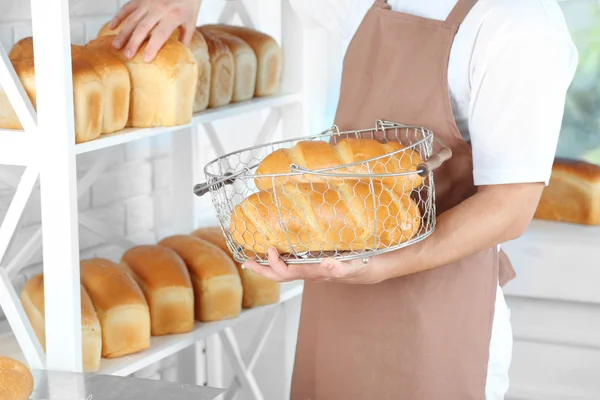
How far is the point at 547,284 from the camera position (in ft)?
7.20

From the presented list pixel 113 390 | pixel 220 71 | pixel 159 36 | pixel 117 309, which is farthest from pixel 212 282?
pixel 113 390

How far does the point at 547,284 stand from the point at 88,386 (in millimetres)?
1346

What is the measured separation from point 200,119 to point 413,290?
0.49 m

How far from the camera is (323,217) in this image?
1109mm

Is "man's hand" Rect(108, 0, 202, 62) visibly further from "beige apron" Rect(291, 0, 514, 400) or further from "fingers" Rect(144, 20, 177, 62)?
"beige apron" Rect(291, 0, 514, 400)

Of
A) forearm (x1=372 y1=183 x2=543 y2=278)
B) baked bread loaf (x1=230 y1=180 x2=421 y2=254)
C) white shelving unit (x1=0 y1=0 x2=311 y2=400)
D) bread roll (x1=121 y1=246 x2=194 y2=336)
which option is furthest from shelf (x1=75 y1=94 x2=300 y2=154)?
forearm (x1=372 y1=183 x2=543 y2=278)

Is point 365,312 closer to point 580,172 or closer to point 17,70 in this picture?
point 17,70

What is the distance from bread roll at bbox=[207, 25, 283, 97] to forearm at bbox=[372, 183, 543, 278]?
70 centimetres

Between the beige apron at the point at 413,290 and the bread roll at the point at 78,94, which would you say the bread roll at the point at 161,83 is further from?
the beige apron at the point at 413,290

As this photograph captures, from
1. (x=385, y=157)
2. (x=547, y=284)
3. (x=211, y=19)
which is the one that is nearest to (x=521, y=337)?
(x=547, y=284)

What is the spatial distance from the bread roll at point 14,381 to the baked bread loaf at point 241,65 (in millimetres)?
821

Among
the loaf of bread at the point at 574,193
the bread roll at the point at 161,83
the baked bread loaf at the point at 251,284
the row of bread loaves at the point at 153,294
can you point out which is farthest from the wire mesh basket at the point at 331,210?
the loaf of bread at the point at 574,193

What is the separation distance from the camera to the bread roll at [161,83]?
147 centimetres

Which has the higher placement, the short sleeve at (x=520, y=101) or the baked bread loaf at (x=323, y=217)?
the short sleeve at (x=520, y=101)
